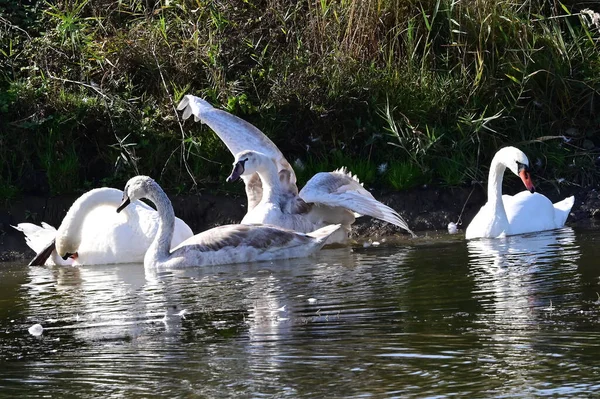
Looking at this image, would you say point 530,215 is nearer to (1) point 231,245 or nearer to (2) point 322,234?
(2) point 322,234

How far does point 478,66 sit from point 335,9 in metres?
1.56

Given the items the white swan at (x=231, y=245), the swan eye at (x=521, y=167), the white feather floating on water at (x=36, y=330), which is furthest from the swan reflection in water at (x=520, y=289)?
the white feather floating on water at (x=36, y=330)

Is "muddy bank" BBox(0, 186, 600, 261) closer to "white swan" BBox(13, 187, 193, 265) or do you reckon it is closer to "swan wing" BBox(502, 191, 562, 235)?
"swan wing" BBox(502, 191, 562, 235)

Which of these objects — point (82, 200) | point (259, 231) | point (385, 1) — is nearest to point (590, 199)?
point (385, 1)

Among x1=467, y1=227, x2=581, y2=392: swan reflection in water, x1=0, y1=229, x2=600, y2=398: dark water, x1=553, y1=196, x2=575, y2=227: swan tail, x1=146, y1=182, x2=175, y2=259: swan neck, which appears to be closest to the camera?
x1=0, y1=229, x2=600, y2=398: dark water

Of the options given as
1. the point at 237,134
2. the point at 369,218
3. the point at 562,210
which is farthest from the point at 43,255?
the point at 562,210

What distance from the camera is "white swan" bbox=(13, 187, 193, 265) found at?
1013 centimetres

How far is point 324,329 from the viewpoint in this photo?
602cm

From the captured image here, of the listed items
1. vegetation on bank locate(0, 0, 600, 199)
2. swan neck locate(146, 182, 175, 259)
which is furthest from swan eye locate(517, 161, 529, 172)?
swan neck locate(146, 182, 175, 259)

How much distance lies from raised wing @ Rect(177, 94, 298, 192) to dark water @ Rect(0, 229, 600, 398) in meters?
1.83

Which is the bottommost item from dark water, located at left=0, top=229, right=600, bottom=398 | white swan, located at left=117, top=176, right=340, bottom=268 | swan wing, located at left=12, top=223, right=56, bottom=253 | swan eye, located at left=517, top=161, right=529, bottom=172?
dark water, located at left=0, top=229, right=600, bottom=398

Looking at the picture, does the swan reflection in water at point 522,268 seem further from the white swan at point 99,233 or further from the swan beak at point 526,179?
the white swan at point 99,233

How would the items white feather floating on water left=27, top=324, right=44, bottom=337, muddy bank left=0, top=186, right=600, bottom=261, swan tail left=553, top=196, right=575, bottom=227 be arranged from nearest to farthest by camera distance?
white feather floating on water left=27, top=324, right=44, bottom=337
swan tail left=553, top=196, right=575, bottom=227
muddy bank left=0, top=186, right=600, bottom=261

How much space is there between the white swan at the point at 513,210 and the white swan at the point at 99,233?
2.46 metres
